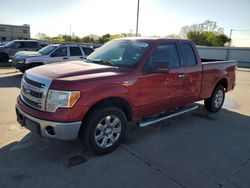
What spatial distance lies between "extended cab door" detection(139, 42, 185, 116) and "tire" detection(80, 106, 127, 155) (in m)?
0.61

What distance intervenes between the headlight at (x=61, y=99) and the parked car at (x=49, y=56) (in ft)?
26.6

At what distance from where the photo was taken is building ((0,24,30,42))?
66.3 metres

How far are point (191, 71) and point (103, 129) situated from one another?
2.56m

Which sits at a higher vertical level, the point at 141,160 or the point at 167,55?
the point at 167,55

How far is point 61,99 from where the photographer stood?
10.3 ft

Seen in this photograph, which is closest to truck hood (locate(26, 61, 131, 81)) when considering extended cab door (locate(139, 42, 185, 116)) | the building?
extended cab door (locate(139, 42, 185, 116))

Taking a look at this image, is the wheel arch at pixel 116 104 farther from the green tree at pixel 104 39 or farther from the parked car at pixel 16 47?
the green tree at pixel 104 39

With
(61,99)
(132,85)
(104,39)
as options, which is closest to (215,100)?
(132,85)

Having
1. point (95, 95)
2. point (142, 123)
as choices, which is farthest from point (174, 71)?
point (95, 95)

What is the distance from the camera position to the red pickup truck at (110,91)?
3193 millimetres

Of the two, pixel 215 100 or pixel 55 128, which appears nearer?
pixel 55 128

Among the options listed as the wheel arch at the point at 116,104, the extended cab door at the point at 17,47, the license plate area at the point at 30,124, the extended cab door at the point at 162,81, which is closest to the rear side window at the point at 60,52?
the extended cab door at the point at 17,47

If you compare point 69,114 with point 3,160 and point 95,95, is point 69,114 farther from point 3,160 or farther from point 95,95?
point 3,160

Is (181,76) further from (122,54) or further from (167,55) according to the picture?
(122,54)
